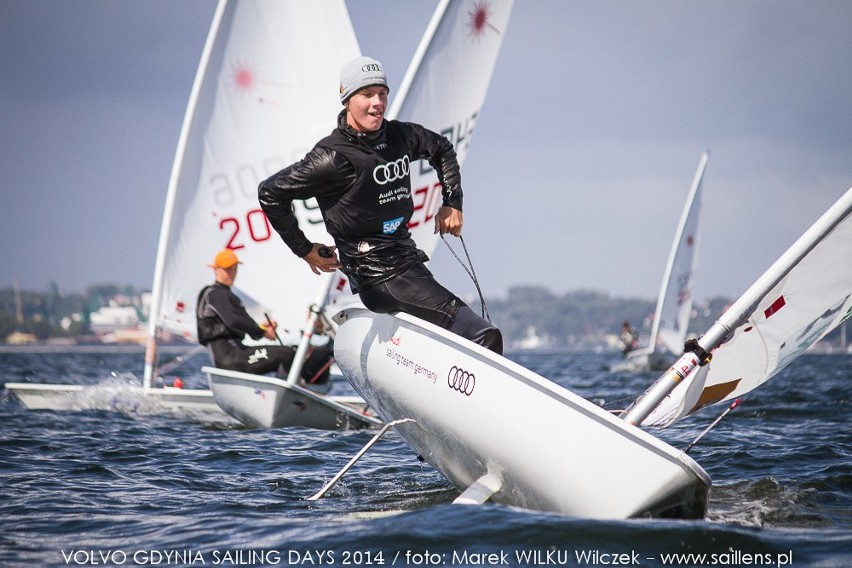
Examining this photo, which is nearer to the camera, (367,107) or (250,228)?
(367,107)

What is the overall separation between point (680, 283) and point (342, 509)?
85.5ft

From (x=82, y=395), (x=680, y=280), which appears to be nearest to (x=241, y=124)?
(x=82, y=395)

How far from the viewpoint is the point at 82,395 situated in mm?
10414

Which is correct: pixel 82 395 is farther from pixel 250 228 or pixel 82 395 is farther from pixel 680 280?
pixel 680 280

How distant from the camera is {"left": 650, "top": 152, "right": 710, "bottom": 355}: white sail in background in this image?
27578mm

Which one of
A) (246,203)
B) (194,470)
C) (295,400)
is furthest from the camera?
(246,203)

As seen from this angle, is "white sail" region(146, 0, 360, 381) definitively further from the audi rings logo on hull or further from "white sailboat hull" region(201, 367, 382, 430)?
the audi rings logo on hull

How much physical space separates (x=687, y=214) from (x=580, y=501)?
25.3 m

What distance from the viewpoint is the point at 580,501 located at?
345 cm

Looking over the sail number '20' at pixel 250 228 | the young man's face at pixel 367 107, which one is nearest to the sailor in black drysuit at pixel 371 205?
the young man's face at pixel 367 107

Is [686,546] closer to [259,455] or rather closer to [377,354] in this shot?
[377,354]

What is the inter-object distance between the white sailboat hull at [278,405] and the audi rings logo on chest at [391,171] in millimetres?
4084

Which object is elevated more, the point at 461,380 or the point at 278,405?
the point at 461,380

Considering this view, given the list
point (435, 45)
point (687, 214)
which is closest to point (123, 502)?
point (435, 45)
